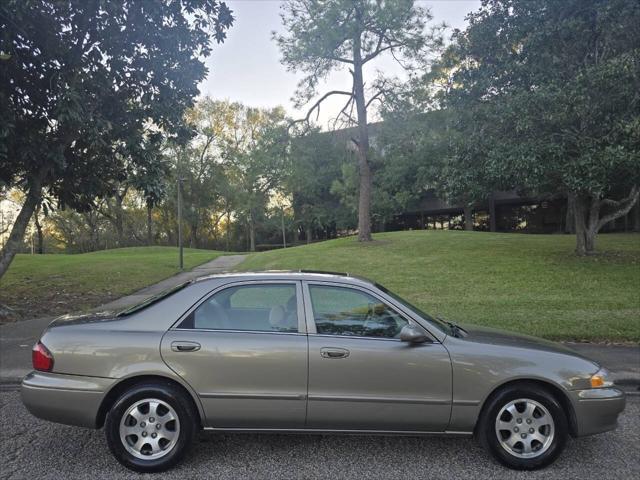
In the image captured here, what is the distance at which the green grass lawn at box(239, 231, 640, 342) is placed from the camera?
8273 mm

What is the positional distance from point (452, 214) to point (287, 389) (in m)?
40.7

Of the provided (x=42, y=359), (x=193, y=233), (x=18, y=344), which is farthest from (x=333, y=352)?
(x=193, y=233)

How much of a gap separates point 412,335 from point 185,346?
5.67 ft

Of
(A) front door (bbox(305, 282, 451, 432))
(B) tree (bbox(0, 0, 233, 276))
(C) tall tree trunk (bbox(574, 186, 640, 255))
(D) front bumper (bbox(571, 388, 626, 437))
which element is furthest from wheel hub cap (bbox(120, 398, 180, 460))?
(C) tall tree trunk (bbox(574, 186, 640, 255))

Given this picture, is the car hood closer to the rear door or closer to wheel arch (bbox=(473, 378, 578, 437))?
wheel arch (bbox=(473, 378, 578, 437))

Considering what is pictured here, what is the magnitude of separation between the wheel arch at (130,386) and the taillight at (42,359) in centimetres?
51

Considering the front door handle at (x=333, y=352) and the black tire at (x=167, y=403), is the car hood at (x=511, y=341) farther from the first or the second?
the black tire at (x=167, y=403)

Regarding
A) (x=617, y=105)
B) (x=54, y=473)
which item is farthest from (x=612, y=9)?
(x=54, y=473)

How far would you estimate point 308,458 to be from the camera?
3508 mm

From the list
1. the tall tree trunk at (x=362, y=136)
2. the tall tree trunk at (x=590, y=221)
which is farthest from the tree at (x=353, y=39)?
the tall tree trunk at (x=590, y=221)

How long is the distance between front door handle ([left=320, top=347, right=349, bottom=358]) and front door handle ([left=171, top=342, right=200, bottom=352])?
3.13 feet

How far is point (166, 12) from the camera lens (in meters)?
8.72

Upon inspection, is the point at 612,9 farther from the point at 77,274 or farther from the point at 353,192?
the point at 353,192

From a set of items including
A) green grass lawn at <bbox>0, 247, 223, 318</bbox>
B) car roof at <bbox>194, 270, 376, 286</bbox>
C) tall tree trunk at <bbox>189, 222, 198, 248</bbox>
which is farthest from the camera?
tall tree trunk at <bbox>189, 222, 198, 248</bbox>
